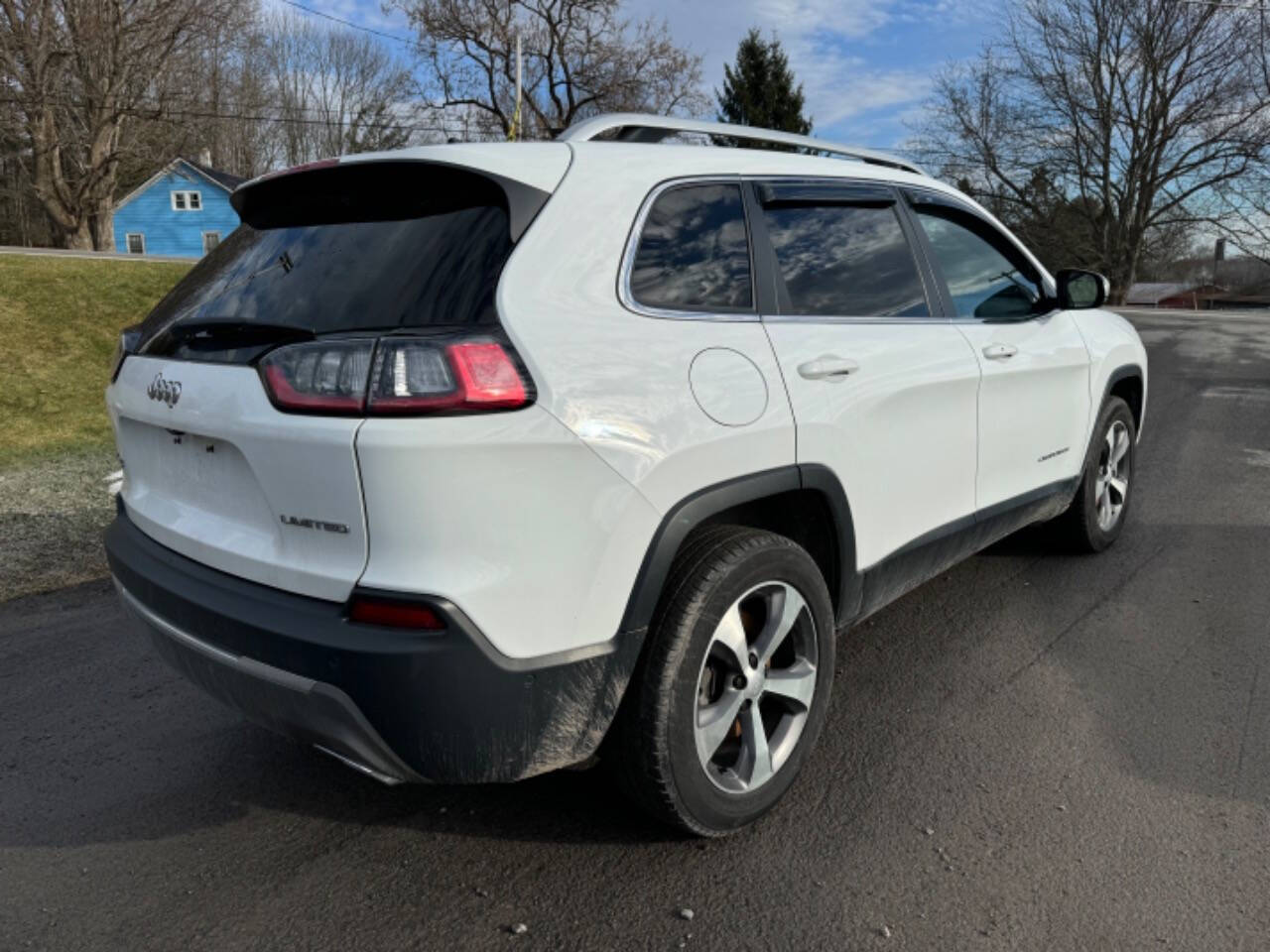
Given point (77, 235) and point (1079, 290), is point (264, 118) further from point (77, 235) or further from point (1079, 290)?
point (1079, 290)

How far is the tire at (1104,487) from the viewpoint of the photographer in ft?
15.0

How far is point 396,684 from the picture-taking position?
1.97 meters

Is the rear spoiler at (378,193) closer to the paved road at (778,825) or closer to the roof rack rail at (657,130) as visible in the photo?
the roof rack rail at (657,130)

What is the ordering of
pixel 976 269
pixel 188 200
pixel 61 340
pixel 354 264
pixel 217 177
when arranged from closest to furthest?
pixel 354 264 < pixel 976 269 < pixel 61 340 < pixel 217 177 < pixel 188 200

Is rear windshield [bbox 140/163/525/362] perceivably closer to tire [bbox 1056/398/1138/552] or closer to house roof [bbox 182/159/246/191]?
tire [bbox 1056/398/1138/552]

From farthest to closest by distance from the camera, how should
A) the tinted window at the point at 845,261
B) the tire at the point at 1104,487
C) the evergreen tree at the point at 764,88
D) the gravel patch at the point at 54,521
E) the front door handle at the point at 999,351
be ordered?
1. the evergreen tree at the point at 764,88
2. the gravel patch at the point at 54,521
3. the tire at the point at 1104,487
4. the front door handle at the point at 999,351
5. the tinted window at the point at 845,261

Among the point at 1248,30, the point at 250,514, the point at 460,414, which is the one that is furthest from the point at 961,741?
the point at 1248,30

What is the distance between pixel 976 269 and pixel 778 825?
2324 mm

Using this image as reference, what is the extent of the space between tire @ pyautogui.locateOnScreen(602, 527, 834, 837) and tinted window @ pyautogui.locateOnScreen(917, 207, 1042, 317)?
4.97 feet

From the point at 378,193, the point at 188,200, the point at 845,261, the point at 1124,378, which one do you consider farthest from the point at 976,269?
the point at 188,200

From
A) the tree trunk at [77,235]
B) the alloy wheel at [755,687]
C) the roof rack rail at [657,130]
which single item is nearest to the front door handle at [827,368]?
the alloy wheel at [755,687]

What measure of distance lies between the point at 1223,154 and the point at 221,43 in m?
37.5

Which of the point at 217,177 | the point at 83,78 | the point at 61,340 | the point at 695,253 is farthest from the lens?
the point at 217,177

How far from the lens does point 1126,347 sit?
15.7ft
